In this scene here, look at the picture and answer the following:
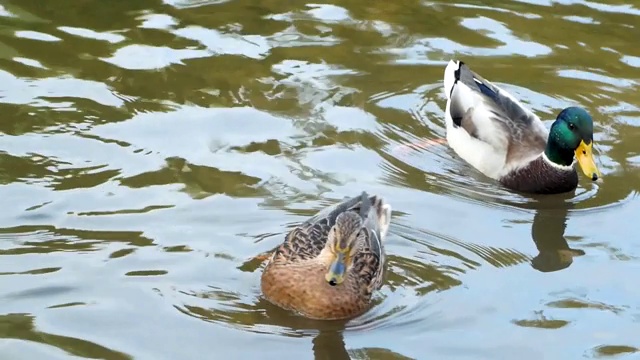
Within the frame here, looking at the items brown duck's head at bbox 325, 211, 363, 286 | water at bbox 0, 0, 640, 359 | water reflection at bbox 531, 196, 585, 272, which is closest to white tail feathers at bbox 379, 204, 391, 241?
water at bbox 0, 0, 640, 359

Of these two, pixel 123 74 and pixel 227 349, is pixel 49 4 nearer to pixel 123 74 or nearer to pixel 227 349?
pixel 123 74

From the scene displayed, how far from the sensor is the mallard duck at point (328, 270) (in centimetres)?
698

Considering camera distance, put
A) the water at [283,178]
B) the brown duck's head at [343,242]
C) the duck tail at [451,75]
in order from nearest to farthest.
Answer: the water at [283,178]
the brown duck's head at [343,242]
the duck tail at [451,75]

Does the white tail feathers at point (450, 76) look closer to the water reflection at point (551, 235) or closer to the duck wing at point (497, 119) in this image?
the duck wing at point (497, 119)

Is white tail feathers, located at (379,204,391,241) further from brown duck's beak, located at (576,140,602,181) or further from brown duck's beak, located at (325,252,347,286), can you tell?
brown duck's beak, located at (576,140,602,181)

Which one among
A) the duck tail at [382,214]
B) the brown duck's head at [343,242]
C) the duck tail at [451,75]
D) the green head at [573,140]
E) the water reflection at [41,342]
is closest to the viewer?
the water reflection at [41,342]

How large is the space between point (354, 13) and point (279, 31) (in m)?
0.91

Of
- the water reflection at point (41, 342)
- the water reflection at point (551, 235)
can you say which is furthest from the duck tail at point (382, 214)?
the water reflection at point (41, 342)

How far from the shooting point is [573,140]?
9.06 m

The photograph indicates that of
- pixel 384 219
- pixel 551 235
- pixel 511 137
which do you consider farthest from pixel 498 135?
pixel 384 219

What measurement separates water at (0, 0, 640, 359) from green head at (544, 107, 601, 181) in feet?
0.72

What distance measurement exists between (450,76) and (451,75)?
2cm

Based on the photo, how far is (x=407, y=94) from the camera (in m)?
10.2

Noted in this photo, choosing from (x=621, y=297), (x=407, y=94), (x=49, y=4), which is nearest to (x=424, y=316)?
(x=621, y=297)
